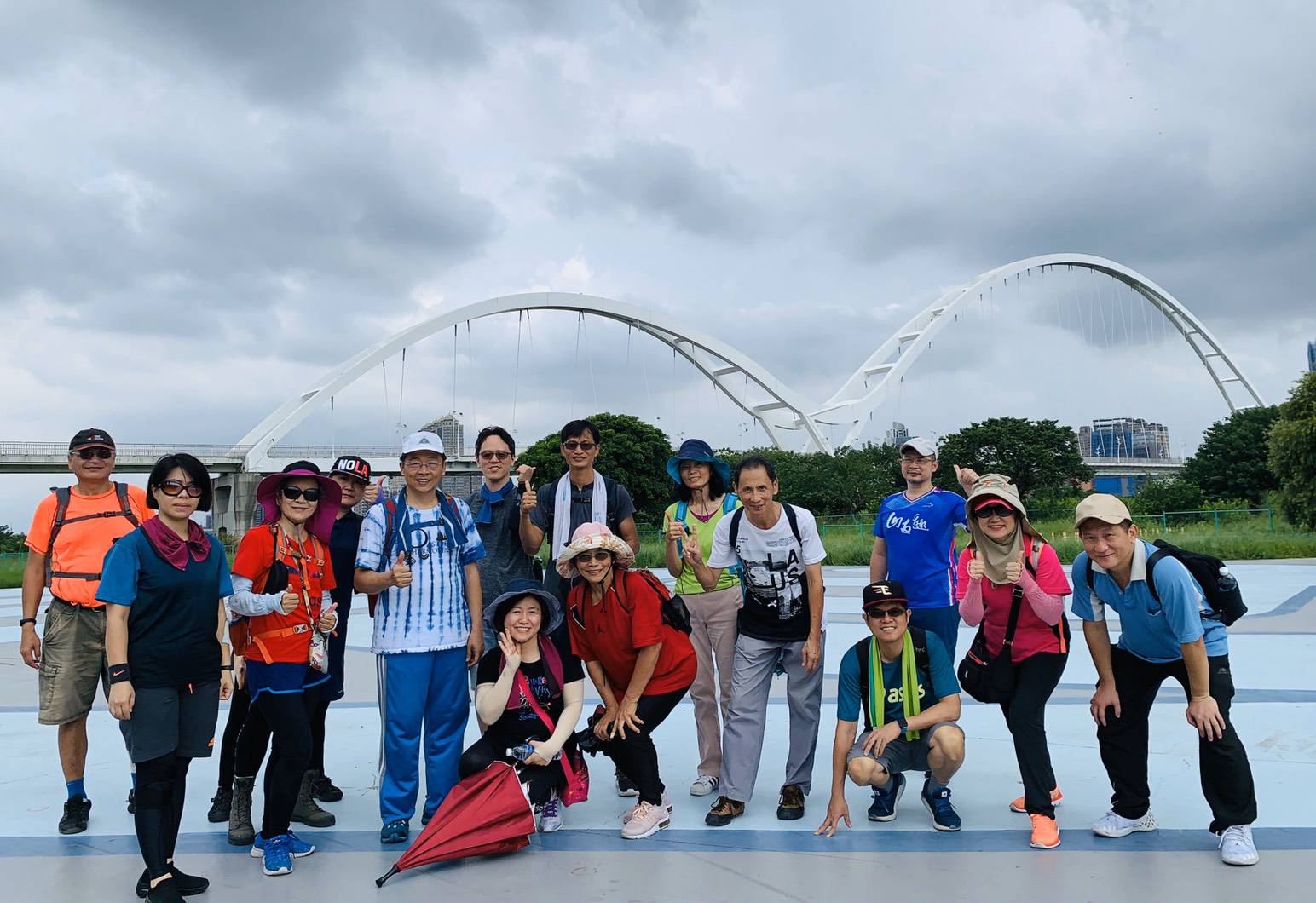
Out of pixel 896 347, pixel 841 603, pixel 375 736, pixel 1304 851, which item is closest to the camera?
pixel 1304 851

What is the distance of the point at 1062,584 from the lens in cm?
334

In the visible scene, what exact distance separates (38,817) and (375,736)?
1.58 m

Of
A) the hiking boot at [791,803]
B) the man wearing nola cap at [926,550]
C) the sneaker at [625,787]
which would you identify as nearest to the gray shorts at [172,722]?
the sneaker at [625,787]

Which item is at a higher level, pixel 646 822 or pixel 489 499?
pixel 489 499

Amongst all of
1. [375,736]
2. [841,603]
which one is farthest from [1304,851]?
[841,603]

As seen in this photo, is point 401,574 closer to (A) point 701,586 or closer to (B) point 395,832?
(B) point 395,832

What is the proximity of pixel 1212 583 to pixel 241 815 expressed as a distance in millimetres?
3510

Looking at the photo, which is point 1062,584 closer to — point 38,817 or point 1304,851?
point 1304,851

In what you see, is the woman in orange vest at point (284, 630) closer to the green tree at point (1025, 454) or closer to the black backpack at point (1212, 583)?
the black backpack at point (1212, 583)

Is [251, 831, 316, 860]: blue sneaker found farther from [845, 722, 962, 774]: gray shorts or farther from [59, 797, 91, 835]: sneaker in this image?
[845, 722, 962, 774]: gray shorts

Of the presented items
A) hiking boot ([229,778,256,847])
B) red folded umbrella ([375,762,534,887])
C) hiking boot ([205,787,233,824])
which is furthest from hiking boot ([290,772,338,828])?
red folded umbrella ([375,762,534,887])

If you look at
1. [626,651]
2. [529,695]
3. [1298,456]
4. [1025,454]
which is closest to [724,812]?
[626,651]

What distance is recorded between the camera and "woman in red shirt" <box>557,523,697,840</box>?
3465 millimetres

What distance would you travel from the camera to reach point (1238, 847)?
114 inches
